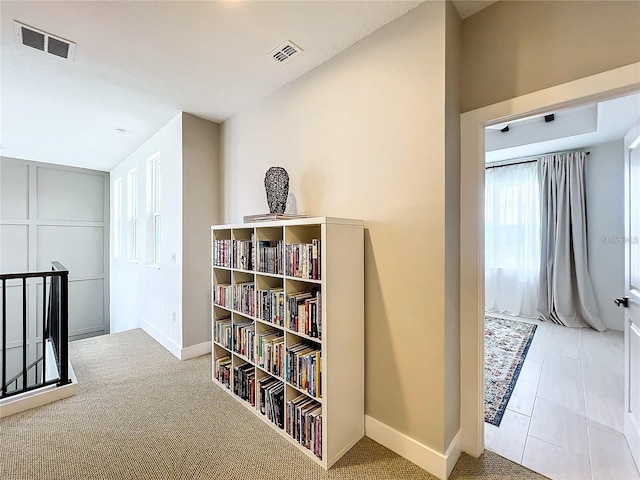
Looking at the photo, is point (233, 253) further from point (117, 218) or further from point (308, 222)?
point (117, 218)

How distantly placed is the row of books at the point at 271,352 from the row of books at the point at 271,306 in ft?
0.43

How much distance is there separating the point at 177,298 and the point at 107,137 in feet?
8.08

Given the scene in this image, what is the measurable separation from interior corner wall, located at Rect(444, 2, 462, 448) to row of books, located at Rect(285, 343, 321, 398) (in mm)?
715

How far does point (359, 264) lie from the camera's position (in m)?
1.85

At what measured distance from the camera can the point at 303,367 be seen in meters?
1.75

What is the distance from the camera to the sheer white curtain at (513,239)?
4656 millimetres

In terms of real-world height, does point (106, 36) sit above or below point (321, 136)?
above

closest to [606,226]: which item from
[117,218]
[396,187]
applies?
[396,187]

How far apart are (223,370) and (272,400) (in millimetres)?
721

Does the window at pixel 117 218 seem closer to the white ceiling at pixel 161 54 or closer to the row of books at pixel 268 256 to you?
the white ceiling at pixel 161 54

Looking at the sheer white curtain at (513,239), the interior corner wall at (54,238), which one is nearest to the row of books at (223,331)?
the interior corner wall at (54,238)

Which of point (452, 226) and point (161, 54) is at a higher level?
point (161, 54)

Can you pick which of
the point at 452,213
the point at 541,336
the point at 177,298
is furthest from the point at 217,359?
the point at 541,336

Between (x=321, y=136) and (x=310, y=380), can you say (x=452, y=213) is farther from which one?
(x=310, y=380)
